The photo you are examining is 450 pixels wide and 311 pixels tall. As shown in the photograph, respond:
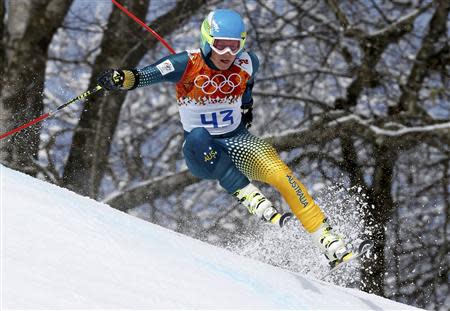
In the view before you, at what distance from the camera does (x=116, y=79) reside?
619 centimetres

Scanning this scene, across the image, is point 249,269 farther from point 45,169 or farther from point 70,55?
point 70,55

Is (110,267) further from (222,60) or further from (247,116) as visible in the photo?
(247,116)

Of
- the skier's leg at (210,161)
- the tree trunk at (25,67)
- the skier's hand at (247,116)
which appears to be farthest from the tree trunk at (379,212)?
the skier's leg at (210,161)

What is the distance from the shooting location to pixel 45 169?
49.5 ft

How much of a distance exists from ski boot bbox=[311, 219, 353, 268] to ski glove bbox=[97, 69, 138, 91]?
1.37m

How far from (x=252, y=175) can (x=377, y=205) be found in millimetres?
7971

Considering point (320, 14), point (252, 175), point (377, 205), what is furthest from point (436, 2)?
point (252, 175)

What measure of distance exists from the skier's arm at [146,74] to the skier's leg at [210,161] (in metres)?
0.40

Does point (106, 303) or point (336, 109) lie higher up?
point (106, 303)

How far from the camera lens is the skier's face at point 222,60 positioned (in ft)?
20.8

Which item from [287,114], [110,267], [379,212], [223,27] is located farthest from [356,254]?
Result: [287,114]

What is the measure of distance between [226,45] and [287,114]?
10.1 metres

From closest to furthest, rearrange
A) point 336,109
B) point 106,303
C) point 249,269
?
1. point 106,303
2. point 249,269
3. point 336,109

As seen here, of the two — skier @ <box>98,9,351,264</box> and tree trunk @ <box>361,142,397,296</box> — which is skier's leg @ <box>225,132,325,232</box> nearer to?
skier @ <box>98,9,351,264</box>
